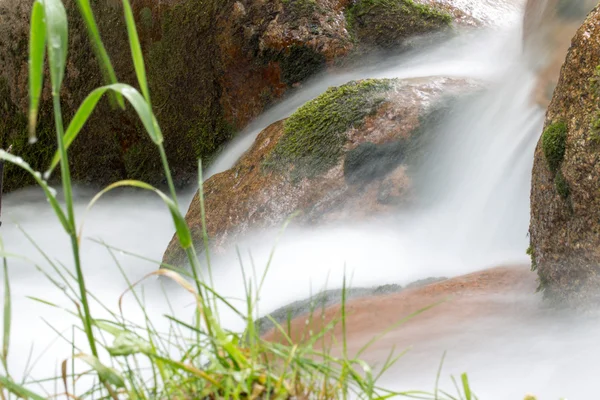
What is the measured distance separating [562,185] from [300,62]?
12.1 ft

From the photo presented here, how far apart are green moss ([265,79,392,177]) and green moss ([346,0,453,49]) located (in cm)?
121

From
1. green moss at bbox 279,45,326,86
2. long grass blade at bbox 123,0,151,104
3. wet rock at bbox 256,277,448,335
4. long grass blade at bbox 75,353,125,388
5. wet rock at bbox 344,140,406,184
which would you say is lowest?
wet rock at bbox 256,277,448,335

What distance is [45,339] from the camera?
430 cm

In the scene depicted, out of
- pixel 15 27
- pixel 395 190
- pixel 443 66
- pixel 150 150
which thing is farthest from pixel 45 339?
pixel 15 27

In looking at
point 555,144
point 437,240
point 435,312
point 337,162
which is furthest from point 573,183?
point 337,162

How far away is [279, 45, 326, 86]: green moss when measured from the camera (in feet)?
22.0

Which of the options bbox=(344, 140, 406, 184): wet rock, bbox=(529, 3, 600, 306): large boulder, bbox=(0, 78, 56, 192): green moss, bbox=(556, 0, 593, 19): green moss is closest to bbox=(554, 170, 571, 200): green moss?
bbox=(529, 3, 600, 306): large boulder

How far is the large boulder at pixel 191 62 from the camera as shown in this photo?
673 centimetres

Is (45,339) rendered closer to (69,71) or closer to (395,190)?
(395,190)

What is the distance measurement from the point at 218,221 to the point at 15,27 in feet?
14.8

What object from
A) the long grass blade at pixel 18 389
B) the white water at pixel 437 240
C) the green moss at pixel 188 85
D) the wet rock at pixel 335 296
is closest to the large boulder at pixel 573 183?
the white water at pixel 437 240

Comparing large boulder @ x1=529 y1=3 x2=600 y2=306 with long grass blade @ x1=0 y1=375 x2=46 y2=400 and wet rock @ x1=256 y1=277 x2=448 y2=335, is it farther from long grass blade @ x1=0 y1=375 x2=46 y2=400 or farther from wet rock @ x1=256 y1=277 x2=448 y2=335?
long grass blade @ x1=0 y1=375 x2=46 y2=400

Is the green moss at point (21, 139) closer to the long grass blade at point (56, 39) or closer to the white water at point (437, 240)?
the white water at point (437, 240)

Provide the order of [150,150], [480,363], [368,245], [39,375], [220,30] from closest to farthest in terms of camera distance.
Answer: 1. [480,363]
2. [39,375]
3. [368,245]
4. [220,30]
5. [150,150]
